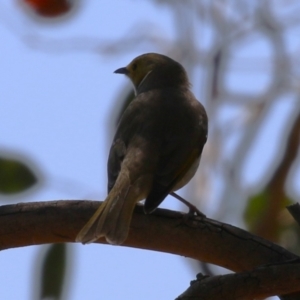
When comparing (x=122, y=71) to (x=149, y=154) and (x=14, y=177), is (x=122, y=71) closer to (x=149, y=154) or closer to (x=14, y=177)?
(x=149, y=154)

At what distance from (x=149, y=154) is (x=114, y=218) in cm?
97

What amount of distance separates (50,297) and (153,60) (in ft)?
11.0

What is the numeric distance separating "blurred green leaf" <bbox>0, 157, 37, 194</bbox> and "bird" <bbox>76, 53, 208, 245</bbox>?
379 millimetres

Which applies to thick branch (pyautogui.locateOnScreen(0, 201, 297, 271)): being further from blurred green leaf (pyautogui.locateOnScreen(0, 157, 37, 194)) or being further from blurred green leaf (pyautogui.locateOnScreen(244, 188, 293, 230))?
blurred green leaf (pyautogui.locateOnScreen(244, 188, 293, 230))

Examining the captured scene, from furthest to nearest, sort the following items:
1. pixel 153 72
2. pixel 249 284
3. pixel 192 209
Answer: pixel 153 72 < pixel 192 209 < pixel 249 284

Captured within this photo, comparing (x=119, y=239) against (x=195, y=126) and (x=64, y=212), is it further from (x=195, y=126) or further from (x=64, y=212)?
(x=195, y=126)

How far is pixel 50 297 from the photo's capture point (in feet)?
12.3

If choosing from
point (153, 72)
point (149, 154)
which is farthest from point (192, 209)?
point (153, 72)

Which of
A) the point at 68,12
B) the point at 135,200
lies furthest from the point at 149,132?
the point at 68,12

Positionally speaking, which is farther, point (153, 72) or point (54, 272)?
point (153, 72)

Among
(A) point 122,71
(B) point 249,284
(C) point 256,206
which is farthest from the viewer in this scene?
(A) point 122,71

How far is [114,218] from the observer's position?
4043mm

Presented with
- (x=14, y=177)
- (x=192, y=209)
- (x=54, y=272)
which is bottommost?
(x=54, y=272)

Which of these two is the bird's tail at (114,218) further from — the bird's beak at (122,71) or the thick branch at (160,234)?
the bird's beak at (122,71)
